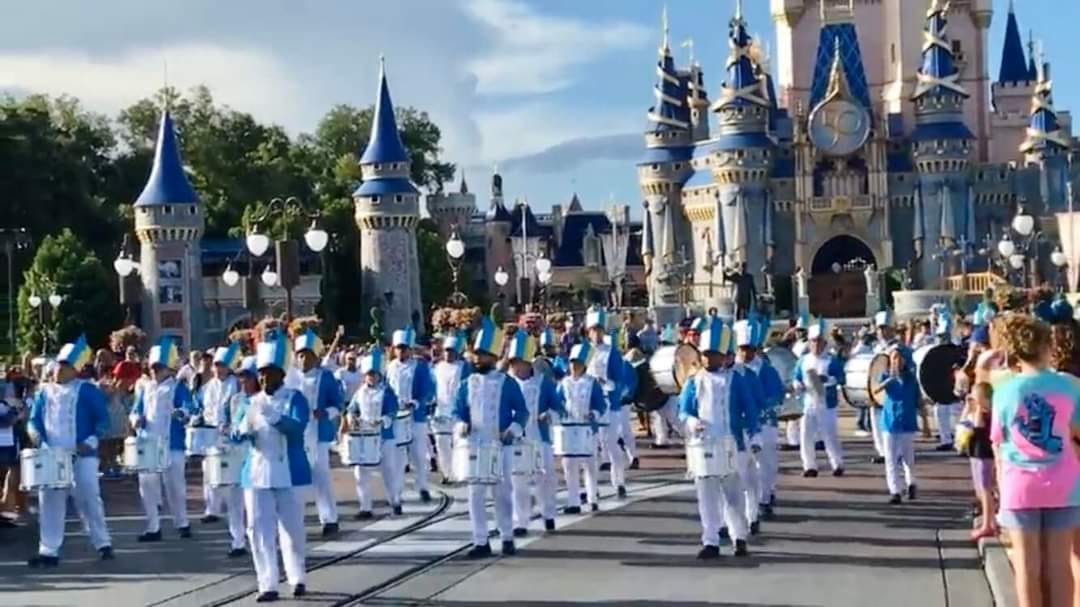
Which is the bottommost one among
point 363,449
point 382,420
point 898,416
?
point 363,449

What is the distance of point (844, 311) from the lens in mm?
73375

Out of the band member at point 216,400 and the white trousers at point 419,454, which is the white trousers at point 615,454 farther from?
the band member at point 216,400

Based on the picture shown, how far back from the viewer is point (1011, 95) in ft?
297

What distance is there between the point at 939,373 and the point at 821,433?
12.7 ft

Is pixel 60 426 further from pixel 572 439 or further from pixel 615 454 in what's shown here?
pixel 615 454

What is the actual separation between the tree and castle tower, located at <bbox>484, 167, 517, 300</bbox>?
1626 inches

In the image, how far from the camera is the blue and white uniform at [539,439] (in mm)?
15422

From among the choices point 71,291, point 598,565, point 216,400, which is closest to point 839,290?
point 71,291

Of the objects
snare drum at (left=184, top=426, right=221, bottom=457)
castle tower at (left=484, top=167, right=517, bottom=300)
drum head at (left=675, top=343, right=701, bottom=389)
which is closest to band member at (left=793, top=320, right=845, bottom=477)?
drum head at (left=675, top=343, right=701, bottom=389)

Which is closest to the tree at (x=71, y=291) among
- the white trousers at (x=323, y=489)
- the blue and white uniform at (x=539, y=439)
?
the white trousers at (x=323, y=489)

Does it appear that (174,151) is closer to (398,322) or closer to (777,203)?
(398,322)

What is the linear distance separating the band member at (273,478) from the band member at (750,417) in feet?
12.9

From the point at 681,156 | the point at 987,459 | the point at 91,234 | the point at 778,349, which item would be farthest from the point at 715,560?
the point at 681,156

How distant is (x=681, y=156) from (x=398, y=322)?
22.2m
